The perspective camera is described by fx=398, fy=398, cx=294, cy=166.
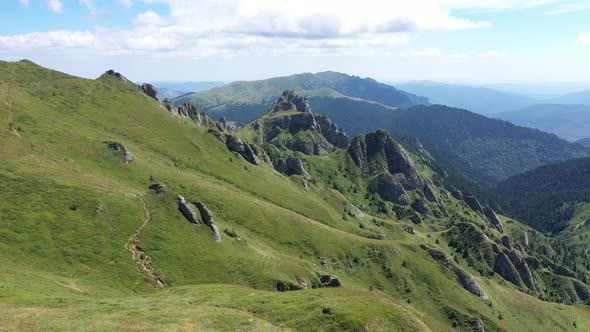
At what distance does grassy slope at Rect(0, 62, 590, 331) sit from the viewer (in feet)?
187

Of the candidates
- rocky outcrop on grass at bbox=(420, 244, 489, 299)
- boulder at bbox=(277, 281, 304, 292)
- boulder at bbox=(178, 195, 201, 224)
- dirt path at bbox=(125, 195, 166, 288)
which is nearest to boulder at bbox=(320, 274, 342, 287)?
boulder at bbox=(277, 281, 304, 292)

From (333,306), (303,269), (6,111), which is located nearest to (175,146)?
(6,111)

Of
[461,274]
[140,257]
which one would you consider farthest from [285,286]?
[461,274]

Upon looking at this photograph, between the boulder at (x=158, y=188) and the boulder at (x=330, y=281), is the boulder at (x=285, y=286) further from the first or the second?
the boulder at (x=158, y=188)

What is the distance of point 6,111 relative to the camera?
489 feet

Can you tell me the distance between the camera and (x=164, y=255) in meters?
94.2

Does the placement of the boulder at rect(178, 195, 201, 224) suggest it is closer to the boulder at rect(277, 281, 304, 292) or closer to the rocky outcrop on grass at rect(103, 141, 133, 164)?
the boulder at rect(277, 281, 304, 292)

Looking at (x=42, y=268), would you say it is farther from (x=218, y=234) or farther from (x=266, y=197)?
(x=266, y=197)

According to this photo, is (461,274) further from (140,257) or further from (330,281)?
(140,257)

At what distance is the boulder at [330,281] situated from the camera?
112 metres

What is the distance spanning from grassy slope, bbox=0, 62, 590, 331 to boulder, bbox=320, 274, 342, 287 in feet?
12.4

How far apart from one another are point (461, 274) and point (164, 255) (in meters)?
126

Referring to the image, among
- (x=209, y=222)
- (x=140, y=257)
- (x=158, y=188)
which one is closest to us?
(x=140, y=257)

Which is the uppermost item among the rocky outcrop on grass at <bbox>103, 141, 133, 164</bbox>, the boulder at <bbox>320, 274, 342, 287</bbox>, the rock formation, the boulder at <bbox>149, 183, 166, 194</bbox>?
the rocky outcrop on grass at <bbox>103, 141, 133, 164</bbox>
